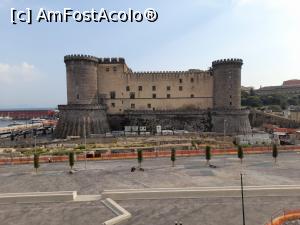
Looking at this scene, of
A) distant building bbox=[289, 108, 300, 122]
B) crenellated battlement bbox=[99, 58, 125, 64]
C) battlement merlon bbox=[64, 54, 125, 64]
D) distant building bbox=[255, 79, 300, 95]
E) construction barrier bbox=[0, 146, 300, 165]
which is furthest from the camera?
distant building bbox=[255, 79, 300, 95]

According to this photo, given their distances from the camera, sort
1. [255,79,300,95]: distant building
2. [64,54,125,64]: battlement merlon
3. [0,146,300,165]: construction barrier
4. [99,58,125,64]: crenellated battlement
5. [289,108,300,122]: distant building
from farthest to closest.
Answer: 1. [255,79,300,95]: distant building
2. [289,108,300,122]: distant building
3. [99,58,125,64]: crenellated battlement
4. [64,54,125,64]: battlement merlon
5. [0,146,300,165]: construction barrier

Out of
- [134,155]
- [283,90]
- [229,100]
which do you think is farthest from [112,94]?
[283,90]

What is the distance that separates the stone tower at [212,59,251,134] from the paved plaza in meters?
16.7

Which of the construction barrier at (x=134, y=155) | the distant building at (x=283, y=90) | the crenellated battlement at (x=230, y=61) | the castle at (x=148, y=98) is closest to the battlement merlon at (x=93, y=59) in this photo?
the castle at (x=148, y=98)

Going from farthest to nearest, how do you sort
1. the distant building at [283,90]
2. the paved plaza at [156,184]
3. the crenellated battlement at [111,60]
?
the distant building at [283,90] → the crenellated battlement at [111,60] → the paved plaza at [156,184]

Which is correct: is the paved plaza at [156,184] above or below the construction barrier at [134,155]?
below

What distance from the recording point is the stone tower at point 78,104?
48.2m

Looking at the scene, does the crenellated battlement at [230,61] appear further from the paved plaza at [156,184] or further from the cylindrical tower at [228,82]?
the paved plaza at [156,184]

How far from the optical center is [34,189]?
68.9ft

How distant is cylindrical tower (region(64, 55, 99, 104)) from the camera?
4825 cm

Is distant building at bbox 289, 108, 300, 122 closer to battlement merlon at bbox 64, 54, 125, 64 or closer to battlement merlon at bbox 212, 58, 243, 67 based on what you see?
battlement merlon at bbox 212, 58, 243, 67

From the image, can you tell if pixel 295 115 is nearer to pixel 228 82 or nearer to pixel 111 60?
pixel 228 82

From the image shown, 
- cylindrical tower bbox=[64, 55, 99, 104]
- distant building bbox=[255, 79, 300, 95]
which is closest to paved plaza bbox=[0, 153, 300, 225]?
cylindrical tower bbox=[64, 55, 99, 104]

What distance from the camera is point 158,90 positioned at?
55281 mm
